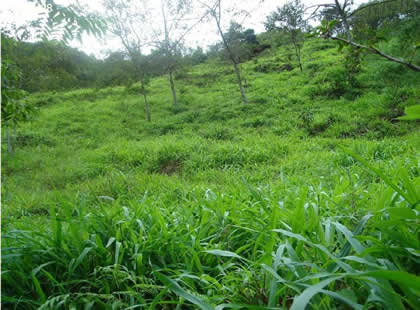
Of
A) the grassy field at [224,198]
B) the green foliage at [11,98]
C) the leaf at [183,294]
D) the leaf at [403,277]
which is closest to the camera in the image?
the leaf at [403,277]

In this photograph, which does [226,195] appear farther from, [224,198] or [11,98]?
[11,98]

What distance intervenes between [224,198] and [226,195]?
0.03 m

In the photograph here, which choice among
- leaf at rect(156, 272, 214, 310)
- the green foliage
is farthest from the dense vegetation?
the green foliage

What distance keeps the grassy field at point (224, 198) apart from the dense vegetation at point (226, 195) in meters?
0.01

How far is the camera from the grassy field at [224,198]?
96 cm

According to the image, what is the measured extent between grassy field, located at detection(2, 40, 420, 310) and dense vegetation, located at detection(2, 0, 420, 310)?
1 cm

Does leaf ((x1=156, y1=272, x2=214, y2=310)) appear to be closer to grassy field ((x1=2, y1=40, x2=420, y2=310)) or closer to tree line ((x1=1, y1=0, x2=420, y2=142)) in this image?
grassy field ((x1=2, y1=40, x2=420, y2=310))

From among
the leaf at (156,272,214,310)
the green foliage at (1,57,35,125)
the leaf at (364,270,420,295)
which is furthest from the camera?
the green foliage at (1,57,35,125)

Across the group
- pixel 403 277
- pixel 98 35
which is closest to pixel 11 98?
pixel 98 35

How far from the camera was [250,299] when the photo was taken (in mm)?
949

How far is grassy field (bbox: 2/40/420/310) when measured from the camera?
0.96m

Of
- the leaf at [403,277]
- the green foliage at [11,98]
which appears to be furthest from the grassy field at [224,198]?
the green foliage at [11,98]

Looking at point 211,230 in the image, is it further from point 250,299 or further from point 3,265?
point 3,265

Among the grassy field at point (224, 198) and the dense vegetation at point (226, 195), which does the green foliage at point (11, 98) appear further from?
the grassy field at point (224, 198)
